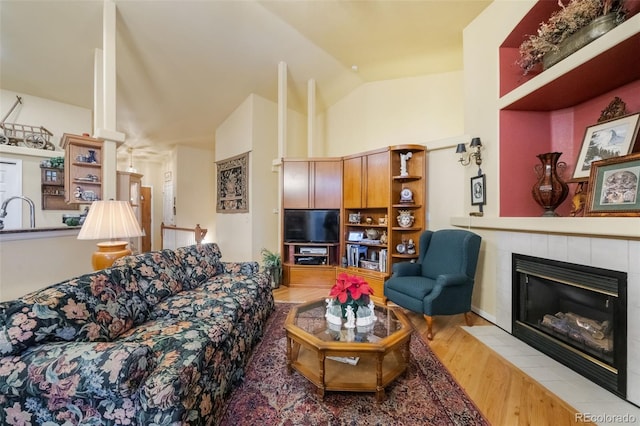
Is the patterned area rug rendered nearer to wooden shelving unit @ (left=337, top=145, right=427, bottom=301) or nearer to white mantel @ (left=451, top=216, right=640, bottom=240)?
white mantel @ (left=451, top=216, right=640, bottom=240)

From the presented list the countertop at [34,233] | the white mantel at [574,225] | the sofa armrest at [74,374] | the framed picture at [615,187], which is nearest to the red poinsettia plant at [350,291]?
the sofa armrest at [74,374]

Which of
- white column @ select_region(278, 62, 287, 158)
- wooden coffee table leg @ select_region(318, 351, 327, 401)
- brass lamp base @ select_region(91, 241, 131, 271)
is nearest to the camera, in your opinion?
wooden coffee table leg @ select_region(318, 351, 327, 401)

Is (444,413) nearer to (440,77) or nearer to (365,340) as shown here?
(365,340)

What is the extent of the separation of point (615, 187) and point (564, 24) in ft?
4.48

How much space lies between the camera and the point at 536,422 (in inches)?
60.4

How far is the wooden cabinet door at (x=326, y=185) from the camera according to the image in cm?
434

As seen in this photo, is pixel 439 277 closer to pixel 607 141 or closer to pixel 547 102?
pixel 607 141

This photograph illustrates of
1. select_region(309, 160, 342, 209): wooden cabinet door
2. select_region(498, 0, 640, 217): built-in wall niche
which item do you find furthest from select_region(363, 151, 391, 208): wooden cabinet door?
select_region(498, 0, 640, 217): built-in wall niche

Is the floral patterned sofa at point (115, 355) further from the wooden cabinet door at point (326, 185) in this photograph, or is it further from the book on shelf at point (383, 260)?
the wooden cabinet door at point (326, 185)

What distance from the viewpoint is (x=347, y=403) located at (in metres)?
1.67

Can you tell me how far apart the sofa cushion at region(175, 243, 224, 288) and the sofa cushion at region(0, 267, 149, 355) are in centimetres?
72

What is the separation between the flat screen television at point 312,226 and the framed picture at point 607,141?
9.40 feet

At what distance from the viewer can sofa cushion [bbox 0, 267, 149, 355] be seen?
1146mm

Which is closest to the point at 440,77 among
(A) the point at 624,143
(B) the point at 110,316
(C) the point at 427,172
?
(C) the point at 427,172
